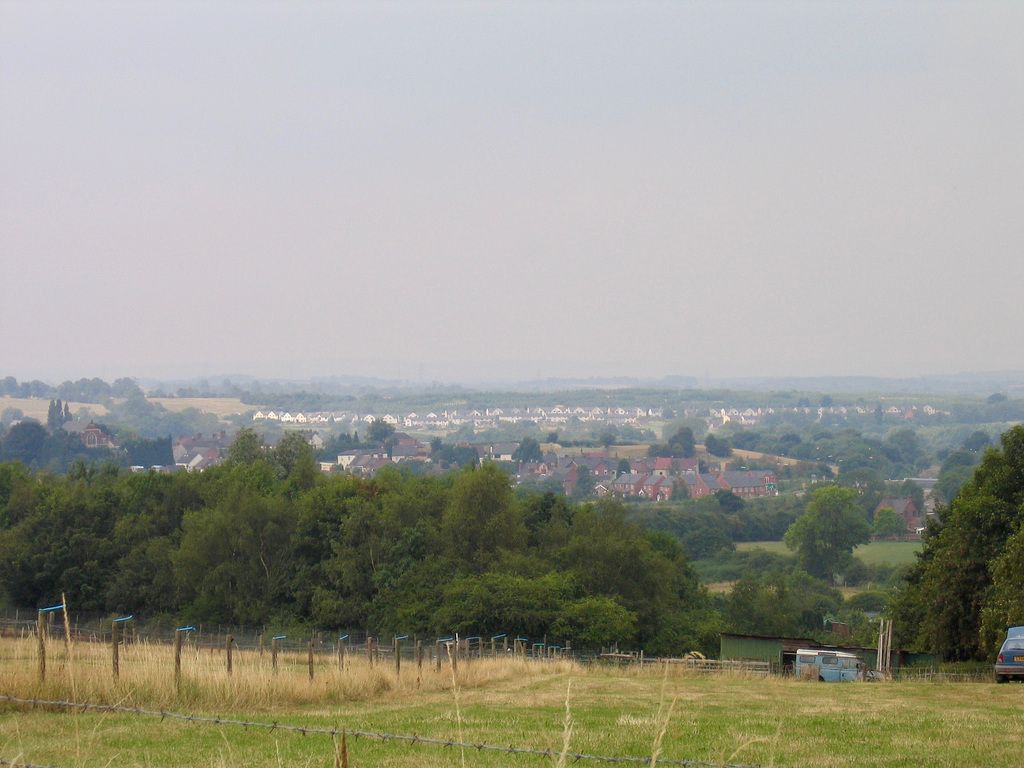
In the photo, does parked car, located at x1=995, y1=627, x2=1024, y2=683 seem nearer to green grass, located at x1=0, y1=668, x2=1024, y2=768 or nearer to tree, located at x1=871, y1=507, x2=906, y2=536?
green grass, located at x1=0, y1=668, x2=1024, y2=768

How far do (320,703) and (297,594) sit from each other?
135 ft

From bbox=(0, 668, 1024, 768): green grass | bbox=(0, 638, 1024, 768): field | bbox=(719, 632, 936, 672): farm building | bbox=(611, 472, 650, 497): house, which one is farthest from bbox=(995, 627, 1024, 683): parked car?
bbox=(611, 472, 650, 497): house

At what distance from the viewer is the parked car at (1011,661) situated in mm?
19281

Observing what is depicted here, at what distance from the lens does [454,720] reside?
12.8m

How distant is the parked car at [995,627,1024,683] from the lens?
19.3 meters

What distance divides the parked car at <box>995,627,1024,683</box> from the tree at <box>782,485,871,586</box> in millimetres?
83236

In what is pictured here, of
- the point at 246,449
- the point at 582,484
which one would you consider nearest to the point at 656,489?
the point at 582,484

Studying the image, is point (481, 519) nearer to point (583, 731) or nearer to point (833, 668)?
point (833, 668)

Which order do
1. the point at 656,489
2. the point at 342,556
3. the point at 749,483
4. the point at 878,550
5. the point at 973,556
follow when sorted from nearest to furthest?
the point at 973,556 → the point at 342,556 → the point at 878,550 → the point at 656,489 → the point at 749,483

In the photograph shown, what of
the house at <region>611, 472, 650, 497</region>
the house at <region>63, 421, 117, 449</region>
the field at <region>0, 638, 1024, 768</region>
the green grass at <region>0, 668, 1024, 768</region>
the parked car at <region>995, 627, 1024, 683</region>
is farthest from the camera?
the house at <region>63, 421, 117, 449</region>

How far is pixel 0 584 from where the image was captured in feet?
188

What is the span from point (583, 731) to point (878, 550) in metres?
109

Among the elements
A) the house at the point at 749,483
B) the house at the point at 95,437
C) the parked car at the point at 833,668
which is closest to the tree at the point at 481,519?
the parked car at the point at 833,668

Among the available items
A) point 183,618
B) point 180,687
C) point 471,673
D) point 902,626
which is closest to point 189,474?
point 183,618
